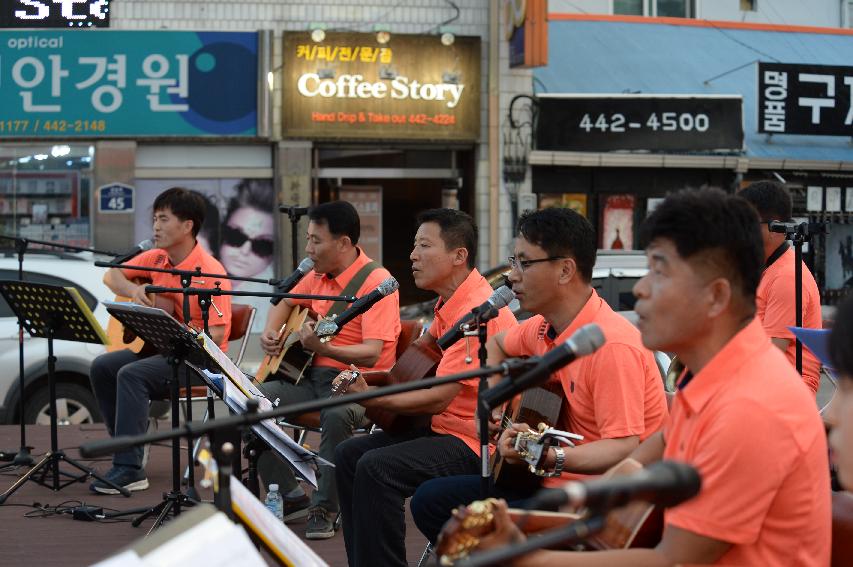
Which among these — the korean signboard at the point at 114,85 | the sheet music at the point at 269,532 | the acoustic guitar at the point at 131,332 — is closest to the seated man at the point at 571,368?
the sheet music at the point at 269,532

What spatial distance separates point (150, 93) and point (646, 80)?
275 inches

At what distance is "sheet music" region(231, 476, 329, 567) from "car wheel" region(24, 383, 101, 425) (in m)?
6.69

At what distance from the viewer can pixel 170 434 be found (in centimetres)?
291

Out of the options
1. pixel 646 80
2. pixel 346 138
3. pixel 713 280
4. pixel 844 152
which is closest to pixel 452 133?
pixel 346 138

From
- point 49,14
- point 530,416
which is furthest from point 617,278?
point 49,14

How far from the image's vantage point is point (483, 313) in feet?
14.1

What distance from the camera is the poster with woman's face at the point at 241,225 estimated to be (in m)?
16.4

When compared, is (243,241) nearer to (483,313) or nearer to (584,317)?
(584,317)

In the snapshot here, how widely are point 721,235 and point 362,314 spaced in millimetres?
3965

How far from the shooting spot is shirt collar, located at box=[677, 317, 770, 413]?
9.55 ft

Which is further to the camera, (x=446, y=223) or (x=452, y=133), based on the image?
(x=452, y=133)

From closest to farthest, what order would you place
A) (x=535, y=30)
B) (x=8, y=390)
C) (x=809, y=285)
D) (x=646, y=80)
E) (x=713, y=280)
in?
(x=713, y=280), (x=809, y=285), (x=8, y=390), (x=535, y=30), (x=646, y=80)

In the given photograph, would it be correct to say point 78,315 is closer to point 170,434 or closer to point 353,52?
point 170,434

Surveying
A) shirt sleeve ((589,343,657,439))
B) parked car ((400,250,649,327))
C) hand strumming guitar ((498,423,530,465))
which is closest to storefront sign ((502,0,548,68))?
parked car ((400,250,649,327))
